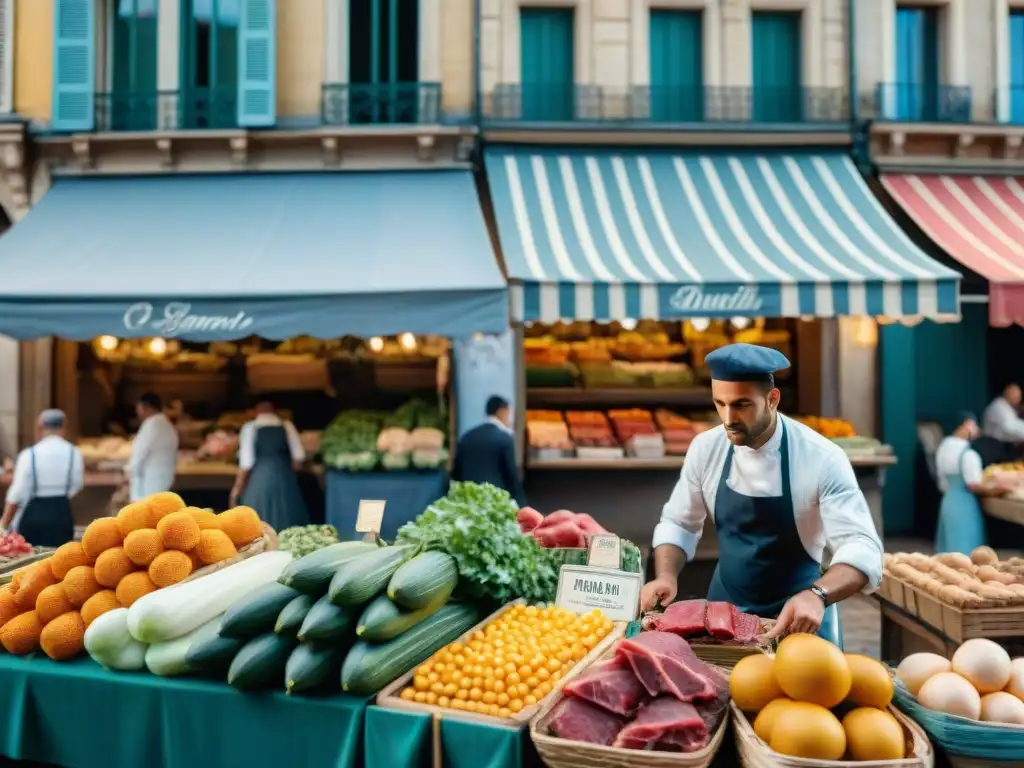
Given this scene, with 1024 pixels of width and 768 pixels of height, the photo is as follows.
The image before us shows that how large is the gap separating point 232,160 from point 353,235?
252 cm

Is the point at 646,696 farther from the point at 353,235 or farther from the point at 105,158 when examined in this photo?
the point at 105,158

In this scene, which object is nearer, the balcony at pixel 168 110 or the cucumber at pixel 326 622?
the cucumber at pixel 326 622

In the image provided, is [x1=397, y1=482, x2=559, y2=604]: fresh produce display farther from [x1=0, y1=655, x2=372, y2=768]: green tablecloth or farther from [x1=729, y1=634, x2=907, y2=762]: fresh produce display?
[x1=729, y1=634, x2=907, y2=762]: fresh produce display

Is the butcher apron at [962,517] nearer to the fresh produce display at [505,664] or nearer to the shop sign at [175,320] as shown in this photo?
the fresh produce display at [505,664]

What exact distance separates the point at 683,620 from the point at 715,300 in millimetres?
4740

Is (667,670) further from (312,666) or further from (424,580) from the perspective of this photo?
(312,666)

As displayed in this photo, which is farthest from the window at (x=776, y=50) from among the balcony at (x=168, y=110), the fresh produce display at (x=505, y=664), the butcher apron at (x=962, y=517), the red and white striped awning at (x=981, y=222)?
the fresh produce display at (x=505, y=664)

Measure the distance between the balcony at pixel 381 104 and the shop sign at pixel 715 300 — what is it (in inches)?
170

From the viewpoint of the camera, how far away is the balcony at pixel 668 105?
1009cm

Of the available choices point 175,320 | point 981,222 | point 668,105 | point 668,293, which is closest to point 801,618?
point 668,293

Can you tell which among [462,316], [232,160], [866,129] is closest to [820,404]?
[866,129]

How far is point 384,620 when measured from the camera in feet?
9.96

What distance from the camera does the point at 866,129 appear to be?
33.1 feet

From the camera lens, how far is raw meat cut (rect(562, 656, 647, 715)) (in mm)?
2650
